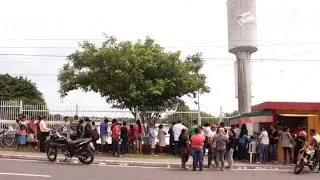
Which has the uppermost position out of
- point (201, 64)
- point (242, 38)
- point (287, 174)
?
point (242, 38)

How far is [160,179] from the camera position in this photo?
14062 mm

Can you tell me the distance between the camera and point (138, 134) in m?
22.3

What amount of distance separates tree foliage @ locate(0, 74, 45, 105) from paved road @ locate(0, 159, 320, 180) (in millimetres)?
42542

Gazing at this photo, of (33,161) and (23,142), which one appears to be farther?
(23,142)

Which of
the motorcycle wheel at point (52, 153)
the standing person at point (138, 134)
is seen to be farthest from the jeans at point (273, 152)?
the motorcycle wheel at point (52, 153)

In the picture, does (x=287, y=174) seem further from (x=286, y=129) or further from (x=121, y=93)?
(x=121, y=93)

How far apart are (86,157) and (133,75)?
7728 mm

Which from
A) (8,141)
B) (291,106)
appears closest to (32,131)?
(8,141)

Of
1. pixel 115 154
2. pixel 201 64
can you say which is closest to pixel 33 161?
pixel 115 154

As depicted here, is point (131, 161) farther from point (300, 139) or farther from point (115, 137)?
point (300, 139)

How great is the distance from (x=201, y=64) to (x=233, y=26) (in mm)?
9088

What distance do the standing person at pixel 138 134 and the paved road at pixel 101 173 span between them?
4.98 meters

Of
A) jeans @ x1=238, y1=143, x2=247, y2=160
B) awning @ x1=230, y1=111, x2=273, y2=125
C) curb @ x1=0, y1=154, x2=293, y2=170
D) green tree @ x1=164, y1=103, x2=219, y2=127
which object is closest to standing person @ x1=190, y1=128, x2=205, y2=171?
curb @ x1=0, y1=154, x2=293, y2=170

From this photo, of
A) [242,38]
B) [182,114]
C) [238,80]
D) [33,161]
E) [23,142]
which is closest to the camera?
[33,161]
